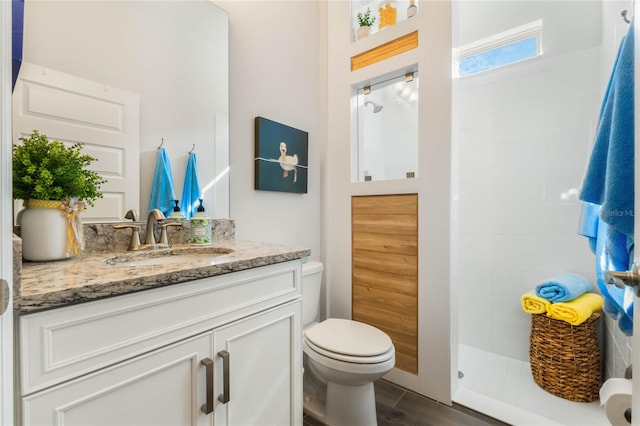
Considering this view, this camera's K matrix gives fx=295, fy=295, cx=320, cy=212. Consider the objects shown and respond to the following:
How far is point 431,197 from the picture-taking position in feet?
5.53

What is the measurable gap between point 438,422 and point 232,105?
6.48 feet

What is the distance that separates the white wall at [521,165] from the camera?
1932 mm

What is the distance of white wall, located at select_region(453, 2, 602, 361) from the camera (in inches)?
76.0

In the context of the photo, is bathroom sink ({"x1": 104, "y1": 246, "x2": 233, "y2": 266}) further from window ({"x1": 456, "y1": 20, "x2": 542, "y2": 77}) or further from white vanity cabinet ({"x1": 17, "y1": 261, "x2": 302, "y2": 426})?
window ({"x1": 456, "y1": 20, "x2": 542, "y2": 77})

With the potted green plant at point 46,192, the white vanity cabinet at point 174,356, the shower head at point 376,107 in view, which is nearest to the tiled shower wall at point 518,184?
the shower head at point 376,107

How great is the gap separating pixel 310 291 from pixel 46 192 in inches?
51.4

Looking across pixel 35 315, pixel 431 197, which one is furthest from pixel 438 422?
pixel 35 315

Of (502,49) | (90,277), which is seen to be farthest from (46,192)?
(502,49)

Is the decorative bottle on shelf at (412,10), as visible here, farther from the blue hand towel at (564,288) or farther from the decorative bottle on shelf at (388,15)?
the blue hand towel at (564,288)

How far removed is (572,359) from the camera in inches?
66.3

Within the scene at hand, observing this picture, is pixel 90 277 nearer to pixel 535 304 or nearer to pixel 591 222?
pixel 591 222

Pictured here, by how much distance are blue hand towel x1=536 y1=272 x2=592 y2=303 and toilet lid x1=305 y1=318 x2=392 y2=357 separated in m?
1.09

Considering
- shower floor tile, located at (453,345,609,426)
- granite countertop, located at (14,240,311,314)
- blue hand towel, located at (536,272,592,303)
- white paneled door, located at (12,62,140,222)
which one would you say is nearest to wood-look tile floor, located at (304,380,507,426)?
shower floor tile, located at (453,345,609,426)

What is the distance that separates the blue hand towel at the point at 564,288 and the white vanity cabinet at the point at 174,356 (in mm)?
1580
